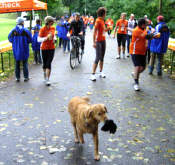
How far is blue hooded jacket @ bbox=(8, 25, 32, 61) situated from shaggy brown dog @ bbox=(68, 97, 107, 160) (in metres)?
4.64

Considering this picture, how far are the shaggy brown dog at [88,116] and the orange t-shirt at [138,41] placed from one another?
3.54 metres

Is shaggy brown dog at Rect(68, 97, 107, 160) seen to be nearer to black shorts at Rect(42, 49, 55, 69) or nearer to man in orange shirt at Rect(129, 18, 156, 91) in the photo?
man in orange shirt at Rect(129, 18, 156, 91)

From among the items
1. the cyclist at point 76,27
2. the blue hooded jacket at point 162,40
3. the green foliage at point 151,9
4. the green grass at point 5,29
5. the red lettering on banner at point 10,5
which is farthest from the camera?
the green grass at point 5,29

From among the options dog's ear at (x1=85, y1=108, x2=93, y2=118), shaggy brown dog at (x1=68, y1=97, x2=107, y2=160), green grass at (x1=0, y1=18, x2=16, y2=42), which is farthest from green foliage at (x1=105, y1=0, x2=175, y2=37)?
green grass at (x1=0, y1=18, x2=16, y2=42)

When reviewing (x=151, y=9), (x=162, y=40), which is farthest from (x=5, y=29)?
(x=162, y=40)

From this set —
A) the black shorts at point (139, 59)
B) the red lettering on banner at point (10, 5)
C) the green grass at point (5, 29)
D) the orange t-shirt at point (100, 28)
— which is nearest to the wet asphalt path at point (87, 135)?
the black shorts at point (139, 59)

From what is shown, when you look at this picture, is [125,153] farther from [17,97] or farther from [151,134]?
[17,97]

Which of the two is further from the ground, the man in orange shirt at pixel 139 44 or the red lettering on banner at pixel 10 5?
the red lettering on banner at pixel 10 5

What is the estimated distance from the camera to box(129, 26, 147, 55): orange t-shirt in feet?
22.8

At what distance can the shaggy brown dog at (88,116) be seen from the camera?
10.5 ft

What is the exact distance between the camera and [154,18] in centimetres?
1584

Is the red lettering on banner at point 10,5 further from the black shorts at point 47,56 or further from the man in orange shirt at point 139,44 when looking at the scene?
the man in orange shirt at point 139,44

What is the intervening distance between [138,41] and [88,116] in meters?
4.28

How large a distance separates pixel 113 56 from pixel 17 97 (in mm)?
7769
